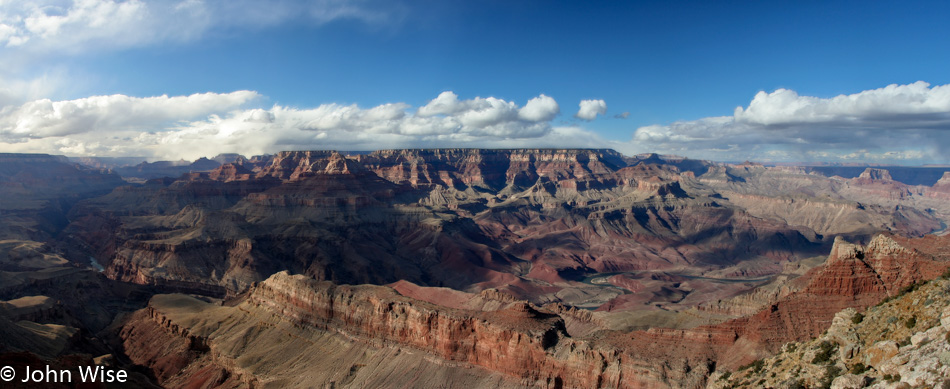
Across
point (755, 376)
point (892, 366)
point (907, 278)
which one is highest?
point (892, 366)

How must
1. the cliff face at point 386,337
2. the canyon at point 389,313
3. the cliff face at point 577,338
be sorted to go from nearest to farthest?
1. the cliff face at point 577,338
2. the canyon at point 389,313
3. the cliff face at point 386,337

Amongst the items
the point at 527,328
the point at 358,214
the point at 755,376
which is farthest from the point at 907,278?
the point at 358,214

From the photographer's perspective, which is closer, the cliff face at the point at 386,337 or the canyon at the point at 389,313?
the canyon at the point at 389,313

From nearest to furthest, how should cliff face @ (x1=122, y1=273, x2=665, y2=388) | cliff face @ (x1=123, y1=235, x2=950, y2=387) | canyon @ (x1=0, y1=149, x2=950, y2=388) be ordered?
1. cliff face @ (x1=123, y1=235, x2=950, y2=387)
2. canyon @ (x1=0, y1=149, x2=950, y2=388)
3. cliff face @ (x1=122, y1=273, x2=665, y2=388)

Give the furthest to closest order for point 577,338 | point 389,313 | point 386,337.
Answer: point 389,313 → point 386,337 → point 577,338

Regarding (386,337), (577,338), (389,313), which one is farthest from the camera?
(389,313)

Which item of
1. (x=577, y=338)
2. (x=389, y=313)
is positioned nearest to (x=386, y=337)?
(x=389, y=313)

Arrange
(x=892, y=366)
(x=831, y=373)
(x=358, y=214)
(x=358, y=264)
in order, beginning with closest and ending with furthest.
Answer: (x=892, y=366), (x=831, y=373), (x=358, y=264), (x=358, y=214)

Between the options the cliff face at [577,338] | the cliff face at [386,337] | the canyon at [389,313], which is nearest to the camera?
the cliff face at [577,338]

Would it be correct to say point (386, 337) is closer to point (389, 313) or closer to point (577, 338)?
point (389, 313)

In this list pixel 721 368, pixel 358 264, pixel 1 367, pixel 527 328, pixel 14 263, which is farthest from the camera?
pixel 358 264

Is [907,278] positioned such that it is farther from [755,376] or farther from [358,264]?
[358,264]
